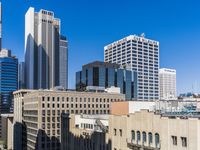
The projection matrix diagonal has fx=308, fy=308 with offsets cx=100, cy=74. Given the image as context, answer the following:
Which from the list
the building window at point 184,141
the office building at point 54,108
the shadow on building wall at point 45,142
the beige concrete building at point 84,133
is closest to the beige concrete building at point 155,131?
the building window at point 184,141

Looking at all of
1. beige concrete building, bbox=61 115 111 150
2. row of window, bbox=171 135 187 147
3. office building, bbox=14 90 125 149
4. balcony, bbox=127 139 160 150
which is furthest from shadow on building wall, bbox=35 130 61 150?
row of window, bbox=171 135 187 147

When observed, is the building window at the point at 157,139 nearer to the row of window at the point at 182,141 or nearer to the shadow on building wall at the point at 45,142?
the row of window at the point at 182,141

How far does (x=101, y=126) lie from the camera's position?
8119cm

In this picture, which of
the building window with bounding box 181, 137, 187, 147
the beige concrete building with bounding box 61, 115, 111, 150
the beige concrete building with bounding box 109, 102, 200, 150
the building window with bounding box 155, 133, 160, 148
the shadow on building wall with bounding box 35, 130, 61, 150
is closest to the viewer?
the beige concrete building with bounding box 109, 102, 200, 150

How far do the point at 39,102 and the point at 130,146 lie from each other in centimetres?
10217

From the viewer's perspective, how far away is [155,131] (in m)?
52.0

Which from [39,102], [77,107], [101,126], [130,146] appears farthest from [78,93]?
[130,146]

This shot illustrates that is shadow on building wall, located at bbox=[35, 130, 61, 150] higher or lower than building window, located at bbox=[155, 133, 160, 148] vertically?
lower

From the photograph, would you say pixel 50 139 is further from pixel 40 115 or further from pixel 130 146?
pixel 130 146

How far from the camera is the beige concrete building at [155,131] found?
45.1 m

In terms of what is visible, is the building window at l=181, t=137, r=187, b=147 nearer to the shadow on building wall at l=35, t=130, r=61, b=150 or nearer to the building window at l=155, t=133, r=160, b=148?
the building window at l=155, t=133, r=160, b=148

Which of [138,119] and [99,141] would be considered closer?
[138,119]

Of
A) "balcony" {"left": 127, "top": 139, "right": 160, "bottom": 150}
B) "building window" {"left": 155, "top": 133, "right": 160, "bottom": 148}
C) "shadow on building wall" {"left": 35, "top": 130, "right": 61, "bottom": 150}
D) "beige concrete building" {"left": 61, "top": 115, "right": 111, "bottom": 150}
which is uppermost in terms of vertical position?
"building window" {"left": 155, "top": 133, "right": 160, "bottom": 148}

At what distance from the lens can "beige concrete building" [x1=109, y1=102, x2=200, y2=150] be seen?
1777 inches
